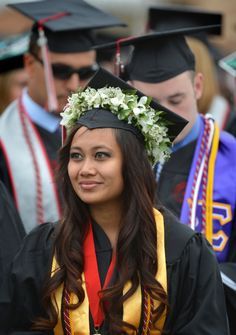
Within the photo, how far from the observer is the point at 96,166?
4582 mm

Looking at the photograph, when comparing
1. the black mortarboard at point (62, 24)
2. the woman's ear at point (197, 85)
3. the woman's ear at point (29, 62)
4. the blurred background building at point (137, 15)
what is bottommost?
the woman's ear at point (197, 85)

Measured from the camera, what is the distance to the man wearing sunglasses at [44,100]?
6727mm

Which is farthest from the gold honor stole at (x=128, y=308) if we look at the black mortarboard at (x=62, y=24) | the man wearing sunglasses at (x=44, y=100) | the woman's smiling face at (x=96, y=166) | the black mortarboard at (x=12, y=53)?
the black mortarboard at (x=12, y=53)

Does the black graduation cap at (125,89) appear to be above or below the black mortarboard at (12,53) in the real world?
below

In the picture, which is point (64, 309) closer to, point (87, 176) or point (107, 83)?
point (87, 176)

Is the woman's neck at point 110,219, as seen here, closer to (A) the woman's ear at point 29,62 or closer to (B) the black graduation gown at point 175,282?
(B) the black graduation gown at point 175,282

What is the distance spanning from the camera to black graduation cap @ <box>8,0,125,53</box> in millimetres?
7105

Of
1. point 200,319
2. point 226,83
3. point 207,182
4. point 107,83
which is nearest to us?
point 200,319

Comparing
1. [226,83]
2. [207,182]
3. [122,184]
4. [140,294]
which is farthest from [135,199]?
[226,83]

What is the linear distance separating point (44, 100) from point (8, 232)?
5.84 ft

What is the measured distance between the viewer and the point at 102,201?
467 cm

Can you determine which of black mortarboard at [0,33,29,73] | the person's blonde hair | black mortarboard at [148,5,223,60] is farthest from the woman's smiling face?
black mortarboard at [148,5,223,60]

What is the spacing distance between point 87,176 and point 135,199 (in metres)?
0.24

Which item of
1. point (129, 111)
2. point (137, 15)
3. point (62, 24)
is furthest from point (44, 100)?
point (137, 15)
